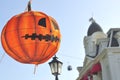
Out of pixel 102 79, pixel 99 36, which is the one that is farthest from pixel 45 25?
pixel 99 36

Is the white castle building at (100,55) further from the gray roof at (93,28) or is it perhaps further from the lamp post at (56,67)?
the lamp post at (56,67)

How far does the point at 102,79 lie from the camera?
30.9 meters

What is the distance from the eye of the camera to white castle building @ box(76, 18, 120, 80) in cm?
2861

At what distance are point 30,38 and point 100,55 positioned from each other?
2104 cm

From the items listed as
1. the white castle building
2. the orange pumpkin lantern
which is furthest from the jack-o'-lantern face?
the white castle building

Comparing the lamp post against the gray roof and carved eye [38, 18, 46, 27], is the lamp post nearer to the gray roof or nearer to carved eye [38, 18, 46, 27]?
carved eye [38, 18, 46, 27]

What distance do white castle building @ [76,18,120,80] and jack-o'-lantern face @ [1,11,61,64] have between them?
62.2 ft

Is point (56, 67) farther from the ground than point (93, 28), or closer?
closer

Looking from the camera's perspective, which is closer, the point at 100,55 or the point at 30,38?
the point at 30,38

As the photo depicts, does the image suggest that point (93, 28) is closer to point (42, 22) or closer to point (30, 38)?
point (42, 22)

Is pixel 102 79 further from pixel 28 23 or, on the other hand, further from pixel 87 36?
pixel 28 23

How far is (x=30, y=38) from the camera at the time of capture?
31.0 ft

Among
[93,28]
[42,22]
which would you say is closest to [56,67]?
[42,22]

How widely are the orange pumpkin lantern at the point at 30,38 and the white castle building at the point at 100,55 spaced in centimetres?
1895
